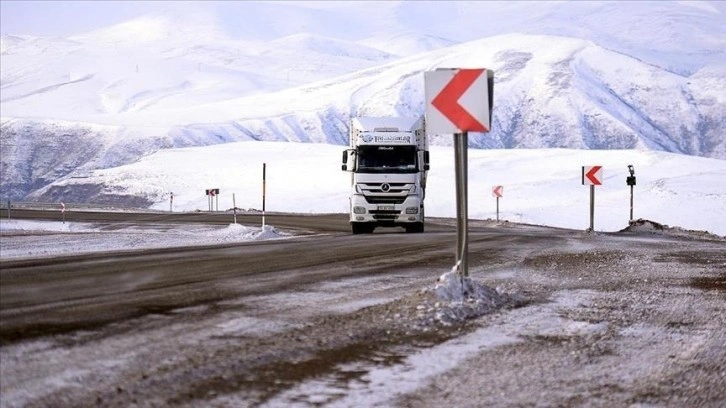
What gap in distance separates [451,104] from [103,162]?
17275cm

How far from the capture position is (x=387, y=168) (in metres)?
27.9

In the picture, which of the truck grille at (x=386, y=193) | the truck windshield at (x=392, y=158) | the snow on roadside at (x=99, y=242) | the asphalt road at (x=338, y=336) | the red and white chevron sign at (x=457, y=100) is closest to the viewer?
the asphalt road at (x=338, y=336)

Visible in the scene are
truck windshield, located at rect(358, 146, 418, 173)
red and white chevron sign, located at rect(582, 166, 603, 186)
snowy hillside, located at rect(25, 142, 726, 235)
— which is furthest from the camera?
snowy hillside, located at rect(25, 142, 726, 235)

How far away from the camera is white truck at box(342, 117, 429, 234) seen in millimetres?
27844

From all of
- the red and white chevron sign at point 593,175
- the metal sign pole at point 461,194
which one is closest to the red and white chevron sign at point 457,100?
the metal sign pole at point 461,194

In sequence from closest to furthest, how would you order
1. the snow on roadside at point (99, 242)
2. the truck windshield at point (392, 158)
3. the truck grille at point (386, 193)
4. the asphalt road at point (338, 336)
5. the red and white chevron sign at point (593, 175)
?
the asphalt road at point (338, 336)
the snow on roadside at point (99, 242)
the truck windshield at point (392, 158)
the truck grille at point (386, 193)
the red and white chevron sign at point (593, 175)

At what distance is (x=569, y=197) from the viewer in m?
70.4

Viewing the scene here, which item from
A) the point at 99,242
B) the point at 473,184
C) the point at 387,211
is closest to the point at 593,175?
the point at 387,211

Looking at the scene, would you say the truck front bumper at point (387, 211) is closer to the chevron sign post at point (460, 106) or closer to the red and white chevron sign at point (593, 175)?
the red and white chevron sign at point (593, 175)

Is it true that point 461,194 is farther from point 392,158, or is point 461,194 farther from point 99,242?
point 392,158

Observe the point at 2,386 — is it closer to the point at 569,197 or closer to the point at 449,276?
the point at 449,276

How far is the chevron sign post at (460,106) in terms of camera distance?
883 centimetres

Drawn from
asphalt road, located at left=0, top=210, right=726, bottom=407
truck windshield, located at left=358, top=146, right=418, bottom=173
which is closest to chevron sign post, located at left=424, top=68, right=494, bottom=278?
asphalt road, located at left=0, top=210, right=726, bottom=407

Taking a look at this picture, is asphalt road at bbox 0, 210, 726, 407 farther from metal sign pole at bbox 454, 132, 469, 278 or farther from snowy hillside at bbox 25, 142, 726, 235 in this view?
snowy hillside at bbox 25, 142, 726, 235
